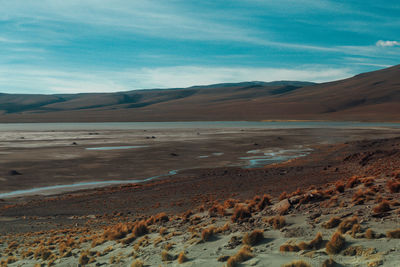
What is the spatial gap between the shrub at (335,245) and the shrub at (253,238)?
2027 millimetres

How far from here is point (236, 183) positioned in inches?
945

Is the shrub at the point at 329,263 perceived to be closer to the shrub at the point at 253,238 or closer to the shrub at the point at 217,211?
the shrub at the point at 253,238

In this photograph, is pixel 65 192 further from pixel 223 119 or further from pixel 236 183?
pixel 223 119

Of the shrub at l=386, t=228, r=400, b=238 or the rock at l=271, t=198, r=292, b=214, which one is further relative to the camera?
the rock at l=271, t=198, r=292, b=214

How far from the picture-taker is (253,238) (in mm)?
9492

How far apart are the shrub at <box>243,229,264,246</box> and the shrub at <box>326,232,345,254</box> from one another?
2.03 m

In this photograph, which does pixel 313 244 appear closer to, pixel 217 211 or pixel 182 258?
pixel 182 258

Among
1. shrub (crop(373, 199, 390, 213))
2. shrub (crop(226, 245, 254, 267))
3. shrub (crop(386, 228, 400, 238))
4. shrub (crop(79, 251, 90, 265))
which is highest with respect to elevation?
shrub (crop(373, 199, 390, 213))

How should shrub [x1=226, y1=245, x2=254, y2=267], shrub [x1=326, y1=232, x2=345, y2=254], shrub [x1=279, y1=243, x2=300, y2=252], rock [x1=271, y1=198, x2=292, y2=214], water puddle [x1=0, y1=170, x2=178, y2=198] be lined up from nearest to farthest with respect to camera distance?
shrub [x1=326, y1=232, x2=345, y2=254] → shrub [x1=226, y1=245, x2=254, y2=267] → shrub [x1=279, y1=243, x2=300, y2=252] → rock [x1=271, y1=198, x2=292, y2=214] → water puddle [x1=0, y1=170, x2=178, y2=198]

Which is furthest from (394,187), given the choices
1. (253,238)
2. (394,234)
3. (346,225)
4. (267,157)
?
(267,157)

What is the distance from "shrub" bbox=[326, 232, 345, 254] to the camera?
793 centimetres

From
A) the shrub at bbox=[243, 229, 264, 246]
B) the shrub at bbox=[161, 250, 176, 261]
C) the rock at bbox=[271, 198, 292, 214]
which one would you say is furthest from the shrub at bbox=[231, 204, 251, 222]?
the shrub at bbox=[161, 250, 176, 261]

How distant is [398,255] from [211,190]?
15589 mm

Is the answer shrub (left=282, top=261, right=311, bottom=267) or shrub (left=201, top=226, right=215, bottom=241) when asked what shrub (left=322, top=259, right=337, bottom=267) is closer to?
shrub (left=282, top=261, right=311, bottom=267)
